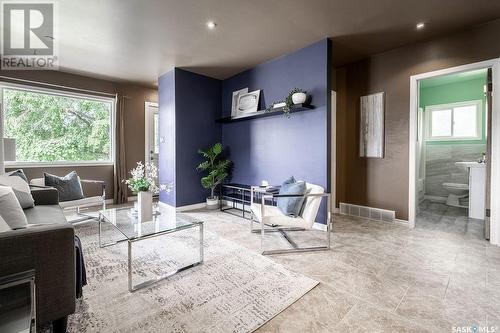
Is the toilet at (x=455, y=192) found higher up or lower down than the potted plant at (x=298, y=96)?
lower down

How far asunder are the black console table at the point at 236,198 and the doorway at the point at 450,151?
2.55m

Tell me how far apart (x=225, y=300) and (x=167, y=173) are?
11.2 ft

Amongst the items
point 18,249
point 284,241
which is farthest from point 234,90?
point 18,249

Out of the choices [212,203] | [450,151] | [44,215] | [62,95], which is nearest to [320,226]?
[212,203]

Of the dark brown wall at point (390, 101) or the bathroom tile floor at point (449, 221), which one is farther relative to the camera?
the bathroom tile floor at point (449, 221)

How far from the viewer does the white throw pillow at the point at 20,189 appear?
2.39 metres

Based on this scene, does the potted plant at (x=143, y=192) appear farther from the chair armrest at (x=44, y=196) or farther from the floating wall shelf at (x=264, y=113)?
the floating wall shelf at (x=264, y=113)

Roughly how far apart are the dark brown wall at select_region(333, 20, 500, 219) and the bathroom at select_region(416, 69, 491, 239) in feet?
3.16

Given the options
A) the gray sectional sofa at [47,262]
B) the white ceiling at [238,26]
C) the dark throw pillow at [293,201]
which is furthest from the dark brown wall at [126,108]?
the gray sectional sofa at [47,262]

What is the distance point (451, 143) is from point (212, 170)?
525 cm

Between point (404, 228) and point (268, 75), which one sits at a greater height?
point (268, 75)

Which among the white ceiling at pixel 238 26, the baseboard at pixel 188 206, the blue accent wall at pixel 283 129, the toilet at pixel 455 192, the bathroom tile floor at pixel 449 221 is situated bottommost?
the bathroom tile floor at pixel 449 221

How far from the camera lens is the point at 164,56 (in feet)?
12.8

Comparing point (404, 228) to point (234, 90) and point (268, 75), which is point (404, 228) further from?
point (234, 90)
